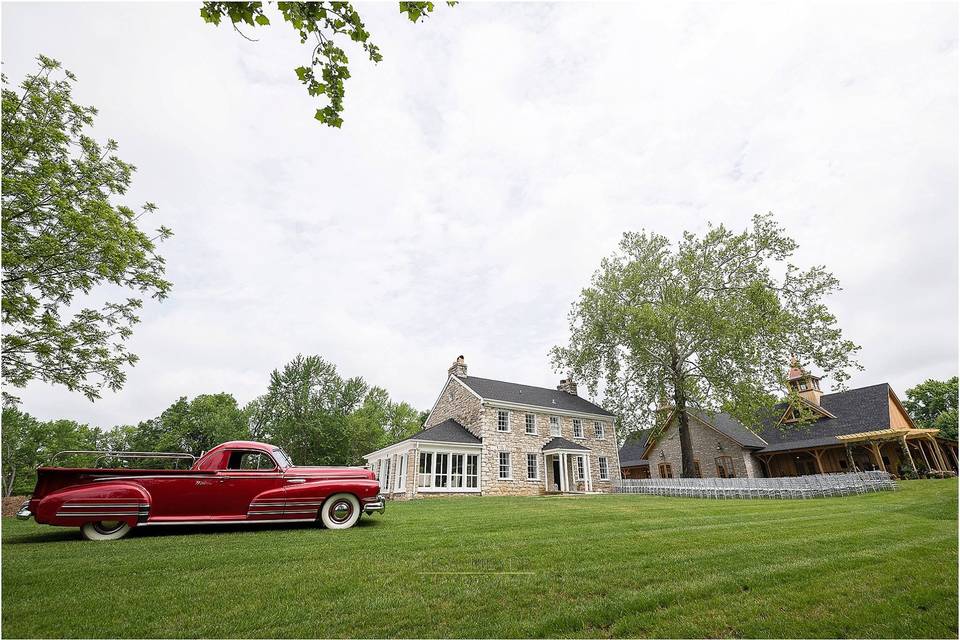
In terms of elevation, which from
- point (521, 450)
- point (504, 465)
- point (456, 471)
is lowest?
point (456, 471)

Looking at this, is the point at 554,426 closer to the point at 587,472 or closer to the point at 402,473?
the point at 587,472

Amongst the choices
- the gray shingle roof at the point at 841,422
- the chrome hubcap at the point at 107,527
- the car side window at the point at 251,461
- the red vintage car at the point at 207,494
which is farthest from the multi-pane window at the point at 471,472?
the gray shingle roof at the point at 841,422

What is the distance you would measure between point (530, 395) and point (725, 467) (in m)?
15.8

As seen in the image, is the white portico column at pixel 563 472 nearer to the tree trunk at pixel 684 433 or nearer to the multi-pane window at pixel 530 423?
the multi-pane window at pixel 530 423

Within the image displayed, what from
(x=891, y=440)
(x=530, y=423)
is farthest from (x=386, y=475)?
(x=891, y=440)

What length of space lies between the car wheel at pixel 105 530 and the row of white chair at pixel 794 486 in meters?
22.5

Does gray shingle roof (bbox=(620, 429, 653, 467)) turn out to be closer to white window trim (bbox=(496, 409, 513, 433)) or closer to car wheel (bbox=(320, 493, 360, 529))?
white window trim (bbox=(496, 409, 513, 433))

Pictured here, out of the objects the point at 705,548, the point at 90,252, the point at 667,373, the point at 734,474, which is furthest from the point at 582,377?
the point at 90,252

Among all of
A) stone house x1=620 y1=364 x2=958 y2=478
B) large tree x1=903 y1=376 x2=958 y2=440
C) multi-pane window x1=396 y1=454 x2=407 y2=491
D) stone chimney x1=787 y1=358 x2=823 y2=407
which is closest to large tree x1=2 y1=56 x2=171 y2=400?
multi-pane window x1=396 y1=454 x2=407 y2=491

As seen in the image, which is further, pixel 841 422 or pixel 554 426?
pixel 841 422

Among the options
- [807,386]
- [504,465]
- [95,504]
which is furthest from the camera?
[807,386]

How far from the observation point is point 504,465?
88.4 ft

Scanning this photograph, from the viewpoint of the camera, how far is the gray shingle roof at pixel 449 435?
24.7 metres

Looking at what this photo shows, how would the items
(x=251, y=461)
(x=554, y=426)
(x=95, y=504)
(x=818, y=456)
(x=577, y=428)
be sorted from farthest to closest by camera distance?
(x=577, y=428) < (x=554, y=426) < (x=818, y=456) < (x=251, y=461) < (x=95, y=504)
